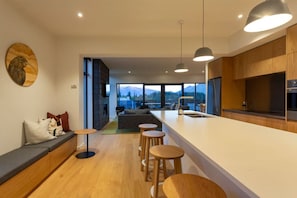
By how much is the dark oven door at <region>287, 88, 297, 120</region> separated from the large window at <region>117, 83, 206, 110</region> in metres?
8.69

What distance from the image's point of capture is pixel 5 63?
271 cm

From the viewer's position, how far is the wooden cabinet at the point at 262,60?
3.39 m

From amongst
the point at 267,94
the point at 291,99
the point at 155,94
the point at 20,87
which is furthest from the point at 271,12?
the point at 155,94

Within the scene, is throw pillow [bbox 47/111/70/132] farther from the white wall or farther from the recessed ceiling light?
the recessed ceiling light

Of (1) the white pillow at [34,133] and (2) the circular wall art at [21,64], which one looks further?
(1) the white pillow at [34,133]

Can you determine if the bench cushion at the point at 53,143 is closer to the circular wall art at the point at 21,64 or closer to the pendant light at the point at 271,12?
the circular wall art at the point at 21,64

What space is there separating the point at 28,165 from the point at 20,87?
4.57 feet

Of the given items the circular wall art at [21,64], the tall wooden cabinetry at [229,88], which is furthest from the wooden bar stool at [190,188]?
the tall wooden cabinetry at [229,88]

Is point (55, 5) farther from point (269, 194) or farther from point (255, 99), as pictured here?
point (255, 99)

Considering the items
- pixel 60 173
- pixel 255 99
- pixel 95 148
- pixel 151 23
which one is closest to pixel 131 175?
pixel 60 173

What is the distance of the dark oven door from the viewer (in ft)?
9.34

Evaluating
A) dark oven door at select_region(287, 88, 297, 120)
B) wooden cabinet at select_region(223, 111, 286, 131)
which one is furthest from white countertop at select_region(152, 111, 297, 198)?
wooden cabinet at select_region(223, 111, 286, 131)

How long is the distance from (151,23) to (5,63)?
2.58 m

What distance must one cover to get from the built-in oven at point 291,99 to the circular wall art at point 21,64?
4.39 m
